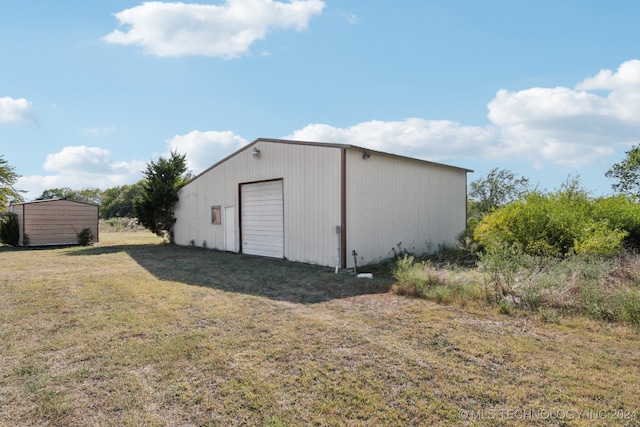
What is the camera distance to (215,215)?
43.5ft

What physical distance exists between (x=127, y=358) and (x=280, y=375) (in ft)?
4.92

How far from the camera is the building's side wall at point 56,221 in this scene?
1487 centimetres

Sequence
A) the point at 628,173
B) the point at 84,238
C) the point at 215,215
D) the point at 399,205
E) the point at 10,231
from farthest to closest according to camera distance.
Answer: the point at 628,173
the point at 84,238
the point at 10,231
the point at 215,215
the point at 399,205

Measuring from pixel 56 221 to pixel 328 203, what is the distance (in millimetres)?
13642

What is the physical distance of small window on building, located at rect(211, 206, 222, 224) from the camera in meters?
13.1

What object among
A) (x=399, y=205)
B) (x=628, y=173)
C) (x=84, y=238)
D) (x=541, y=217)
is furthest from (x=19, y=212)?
(x=628, y=173)

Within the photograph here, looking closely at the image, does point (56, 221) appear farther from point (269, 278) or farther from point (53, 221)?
point (269, 278)

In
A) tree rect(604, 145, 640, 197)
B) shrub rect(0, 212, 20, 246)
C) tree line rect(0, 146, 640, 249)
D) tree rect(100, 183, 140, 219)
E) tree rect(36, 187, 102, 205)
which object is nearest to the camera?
tree line rect(0, 146, 640, 249)

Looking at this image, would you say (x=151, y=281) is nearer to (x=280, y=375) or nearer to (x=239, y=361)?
(x=239, y=361)

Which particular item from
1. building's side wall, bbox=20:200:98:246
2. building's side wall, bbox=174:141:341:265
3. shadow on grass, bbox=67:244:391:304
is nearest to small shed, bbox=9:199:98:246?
building's side wall, bbox=20:200:98:246

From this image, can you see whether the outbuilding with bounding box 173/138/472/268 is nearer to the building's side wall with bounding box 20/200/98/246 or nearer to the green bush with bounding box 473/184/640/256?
the green bush with bounding box 473/184/640/256

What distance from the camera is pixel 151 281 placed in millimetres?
6703

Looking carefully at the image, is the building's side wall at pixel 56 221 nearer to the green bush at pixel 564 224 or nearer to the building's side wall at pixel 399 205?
the building's side wall at pixel 399 205

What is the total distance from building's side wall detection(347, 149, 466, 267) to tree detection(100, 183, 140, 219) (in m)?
38.9
